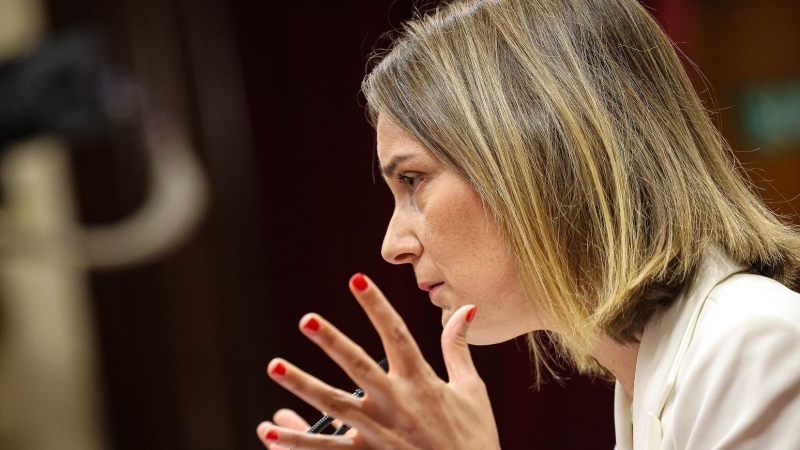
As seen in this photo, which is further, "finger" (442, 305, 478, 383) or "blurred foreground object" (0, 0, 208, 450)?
"blurred foreground object" (0, 0, 208, 450)

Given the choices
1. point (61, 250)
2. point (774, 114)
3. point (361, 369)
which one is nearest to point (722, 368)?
point (361, 369)

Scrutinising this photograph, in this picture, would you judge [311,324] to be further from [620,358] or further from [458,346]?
[620,358]

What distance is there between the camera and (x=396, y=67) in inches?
39.5

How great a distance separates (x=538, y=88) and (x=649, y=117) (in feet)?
0.44

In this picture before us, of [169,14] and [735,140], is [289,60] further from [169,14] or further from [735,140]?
[735,140]

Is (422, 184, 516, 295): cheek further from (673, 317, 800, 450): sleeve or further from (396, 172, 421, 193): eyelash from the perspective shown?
(673, 317, 800, 450): sleeve

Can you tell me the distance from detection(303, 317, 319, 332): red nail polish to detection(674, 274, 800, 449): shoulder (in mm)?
375

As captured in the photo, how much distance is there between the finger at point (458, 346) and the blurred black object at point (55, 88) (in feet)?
2.63

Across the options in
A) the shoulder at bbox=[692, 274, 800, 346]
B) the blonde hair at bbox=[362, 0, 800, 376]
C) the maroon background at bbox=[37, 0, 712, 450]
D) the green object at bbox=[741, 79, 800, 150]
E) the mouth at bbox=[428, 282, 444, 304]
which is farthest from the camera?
the maroon background at bbox=[37, 0, 712, 450]

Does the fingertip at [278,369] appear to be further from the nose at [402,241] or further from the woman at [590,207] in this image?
the nose at [402,241]

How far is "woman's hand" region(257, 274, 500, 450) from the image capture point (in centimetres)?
65

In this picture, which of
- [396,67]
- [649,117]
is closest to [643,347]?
[649,117]

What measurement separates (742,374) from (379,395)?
338mm

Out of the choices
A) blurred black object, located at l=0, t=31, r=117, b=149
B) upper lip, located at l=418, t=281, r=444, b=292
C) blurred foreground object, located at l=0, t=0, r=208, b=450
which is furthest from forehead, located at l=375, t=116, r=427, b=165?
blurred foreground object, located at l=0, t=0, r=208, b=450
